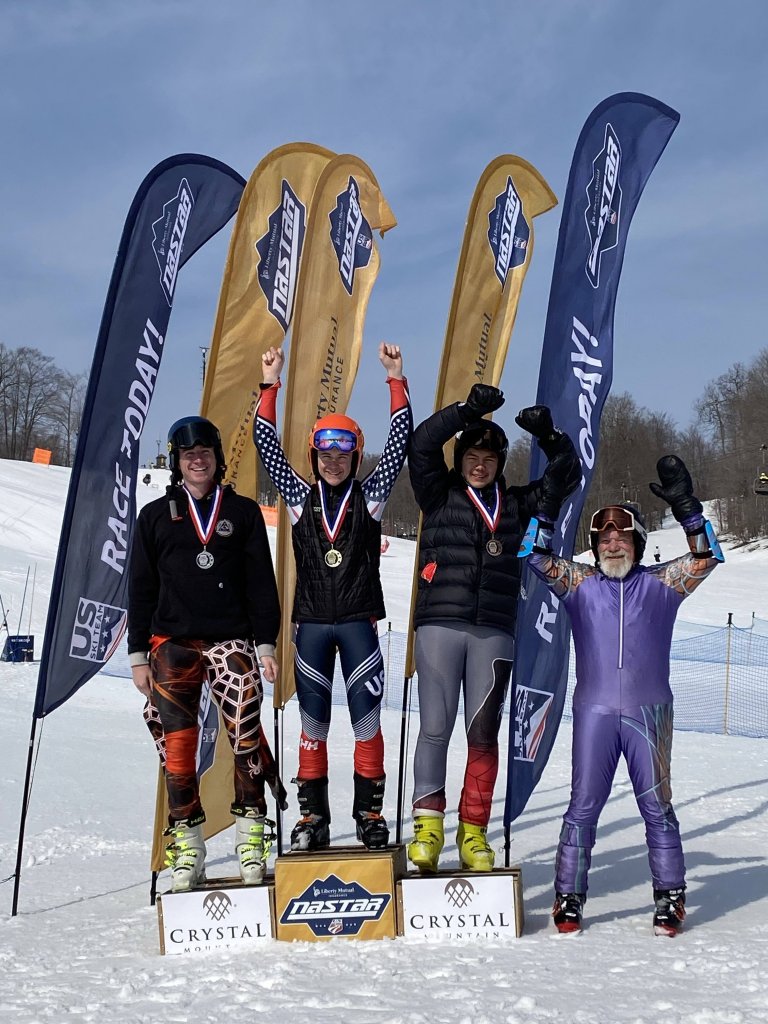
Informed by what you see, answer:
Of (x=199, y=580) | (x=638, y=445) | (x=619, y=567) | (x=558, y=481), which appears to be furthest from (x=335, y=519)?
(x=638, y=445)

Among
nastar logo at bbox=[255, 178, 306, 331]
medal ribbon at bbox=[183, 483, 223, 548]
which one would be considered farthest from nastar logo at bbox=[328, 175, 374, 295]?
medal ribbon at bbox=[183, 483, 223, 548]

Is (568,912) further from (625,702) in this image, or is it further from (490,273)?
(490,273)

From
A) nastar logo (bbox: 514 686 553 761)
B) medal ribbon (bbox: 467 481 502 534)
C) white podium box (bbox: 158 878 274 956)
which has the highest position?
medal ribbon (bbox: 467 481 502 534)

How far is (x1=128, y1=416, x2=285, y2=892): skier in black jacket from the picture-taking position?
4160mm

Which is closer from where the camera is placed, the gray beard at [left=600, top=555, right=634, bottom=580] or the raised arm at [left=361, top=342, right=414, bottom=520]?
the gray beard at [left=600, top=555, right=634, bottom=580]

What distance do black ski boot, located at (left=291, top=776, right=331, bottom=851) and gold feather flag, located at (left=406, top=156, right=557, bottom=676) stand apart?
1320 mm

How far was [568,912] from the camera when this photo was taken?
13.1 ft

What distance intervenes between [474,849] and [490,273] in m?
3.28

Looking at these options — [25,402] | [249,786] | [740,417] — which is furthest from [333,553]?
[25,402]

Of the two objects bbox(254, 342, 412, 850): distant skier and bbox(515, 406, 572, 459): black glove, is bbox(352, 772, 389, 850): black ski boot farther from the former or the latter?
bbox(515, 406, 572, 459): black glove

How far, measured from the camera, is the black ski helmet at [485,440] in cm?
446

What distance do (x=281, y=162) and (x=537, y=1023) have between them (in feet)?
16.3

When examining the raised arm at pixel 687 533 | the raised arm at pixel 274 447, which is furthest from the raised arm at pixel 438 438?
the raised arm at pixel 687 533

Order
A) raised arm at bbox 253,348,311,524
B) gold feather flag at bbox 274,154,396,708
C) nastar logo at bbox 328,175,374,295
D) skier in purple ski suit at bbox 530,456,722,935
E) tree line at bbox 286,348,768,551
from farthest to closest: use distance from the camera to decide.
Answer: tree line at bbox 286,348,768,551
nastar logo at bbox 328,175,374,295
gold feather flag at bbox 274,154,396,708
raised arm at bbox 253,348,311,524
skier in purple ski suit at bbox 530,456,722,935
